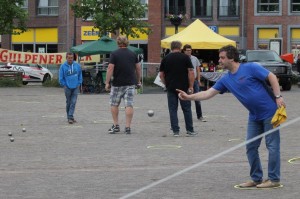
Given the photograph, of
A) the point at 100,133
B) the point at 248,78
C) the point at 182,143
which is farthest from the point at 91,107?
the point at 248,78

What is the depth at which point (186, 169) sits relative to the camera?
10.8 meters

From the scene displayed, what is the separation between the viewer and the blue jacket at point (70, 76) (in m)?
19.0

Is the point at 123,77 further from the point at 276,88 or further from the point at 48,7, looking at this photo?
the point at 48,7

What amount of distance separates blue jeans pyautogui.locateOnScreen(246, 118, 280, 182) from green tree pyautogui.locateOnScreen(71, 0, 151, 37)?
34.5 meters

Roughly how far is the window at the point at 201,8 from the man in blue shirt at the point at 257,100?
52550 millimetres

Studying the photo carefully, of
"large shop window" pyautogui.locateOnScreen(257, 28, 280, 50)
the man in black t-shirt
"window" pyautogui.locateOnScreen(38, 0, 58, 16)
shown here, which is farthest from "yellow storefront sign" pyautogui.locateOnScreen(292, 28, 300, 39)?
the man in black t-shirt

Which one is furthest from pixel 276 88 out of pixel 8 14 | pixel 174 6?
pixel 174 6

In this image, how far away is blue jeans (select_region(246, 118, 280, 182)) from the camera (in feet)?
30.5

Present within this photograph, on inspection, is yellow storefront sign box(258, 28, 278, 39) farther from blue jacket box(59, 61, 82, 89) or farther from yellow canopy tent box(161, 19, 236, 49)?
blue jacket box(59, 61, 82, 89)

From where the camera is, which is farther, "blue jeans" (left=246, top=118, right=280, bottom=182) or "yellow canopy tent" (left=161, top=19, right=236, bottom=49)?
"yellow canopy tent" (left=161, top=19, right=236, bottom=49)

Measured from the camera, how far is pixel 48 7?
65.2 metres

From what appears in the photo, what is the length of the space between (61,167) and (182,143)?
357cm

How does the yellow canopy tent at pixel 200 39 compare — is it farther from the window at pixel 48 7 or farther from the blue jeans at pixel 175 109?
the window at pixel 48 7

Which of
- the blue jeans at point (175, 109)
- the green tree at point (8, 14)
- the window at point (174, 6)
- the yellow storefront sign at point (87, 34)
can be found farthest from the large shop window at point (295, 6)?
the blue jeans at point (175, 109)
